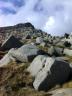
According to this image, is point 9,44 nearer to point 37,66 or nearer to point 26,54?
point 26,54

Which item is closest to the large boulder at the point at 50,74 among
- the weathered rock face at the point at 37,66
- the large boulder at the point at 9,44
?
the weathered rock face at the point at 37,66


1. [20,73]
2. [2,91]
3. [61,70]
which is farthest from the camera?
[20,73]

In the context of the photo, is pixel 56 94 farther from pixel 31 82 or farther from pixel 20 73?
pixel 20 73

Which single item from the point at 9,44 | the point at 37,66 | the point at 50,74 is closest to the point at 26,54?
the point at 37,66

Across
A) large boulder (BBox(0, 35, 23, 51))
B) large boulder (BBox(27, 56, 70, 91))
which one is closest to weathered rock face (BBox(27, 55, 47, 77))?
large boulder (BBox(27, 56, 70, 91))

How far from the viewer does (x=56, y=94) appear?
3027cm

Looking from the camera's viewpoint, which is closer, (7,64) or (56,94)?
(56,94)

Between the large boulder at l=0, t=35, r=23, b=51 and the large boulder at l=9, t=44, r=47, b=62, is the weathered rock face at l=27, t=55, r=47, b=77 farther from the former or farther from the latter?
the large boulder at l=0, t=35, r=23, b=51

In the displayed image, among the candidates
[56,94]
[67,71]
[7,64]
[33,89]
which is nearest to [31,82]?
[33,89]

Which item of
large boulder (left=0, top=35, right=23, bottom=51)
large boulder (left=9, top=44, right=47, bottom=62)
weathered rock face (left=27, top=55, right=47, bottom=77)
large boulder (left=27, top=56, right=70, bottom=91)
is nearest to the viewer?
large boulder (left=27, top=56, right=70, bottom=91)

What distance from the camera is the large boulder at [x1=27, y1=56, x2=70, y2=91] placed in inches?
1394

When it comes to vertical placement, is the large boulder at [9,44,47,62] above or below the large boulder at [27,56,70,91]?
above

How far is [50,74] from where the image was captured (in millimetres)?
35594

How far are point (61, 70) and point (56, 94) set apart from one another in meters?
6.46
